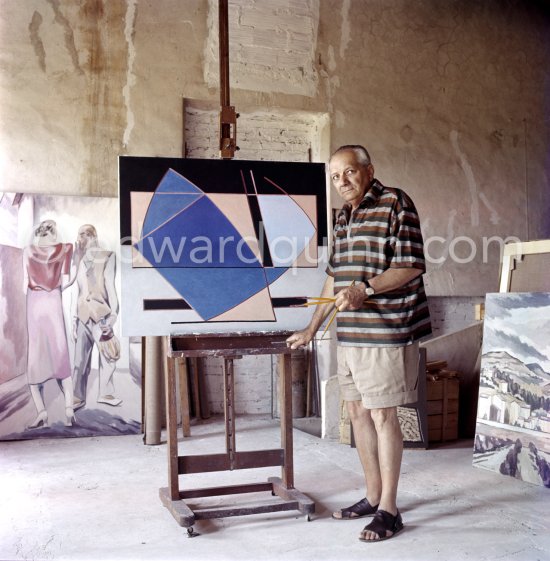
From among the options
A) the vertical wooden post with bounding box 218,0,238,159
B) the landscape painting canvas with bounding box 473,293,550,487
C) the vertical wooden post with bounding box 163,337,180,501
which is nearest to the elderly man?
the vertical wooden post with bounding box 218,0,238,159

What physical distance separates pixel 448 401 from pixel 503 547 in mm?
2003

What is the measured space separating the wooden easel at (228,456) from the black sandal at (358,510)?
14 centimetres

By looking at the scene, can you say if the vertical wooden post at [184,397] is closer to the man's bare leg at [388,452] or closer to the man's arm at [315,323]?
the man's arm at [315,323]

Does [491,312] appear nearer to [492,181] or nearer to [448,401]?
[448,401]

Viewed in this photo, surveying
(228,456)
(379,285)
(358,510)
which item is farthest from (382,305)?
(228,456)

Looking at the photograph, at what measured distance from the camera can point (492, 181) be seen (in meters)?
5.55

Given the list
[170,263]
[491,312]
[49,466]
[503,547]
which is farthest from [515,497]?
[49,466]

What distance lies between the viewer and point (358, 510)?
2783 millimetres

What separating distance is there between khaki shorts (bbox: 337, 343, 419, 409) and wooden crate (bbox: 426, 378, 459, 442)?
1.83 meters

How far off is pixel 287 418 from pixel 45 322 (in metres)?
2.25

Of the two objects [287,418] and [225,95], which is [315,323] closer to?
[287,418]

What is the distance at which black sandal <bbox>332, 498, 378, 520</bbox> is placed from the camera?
9.10 ft

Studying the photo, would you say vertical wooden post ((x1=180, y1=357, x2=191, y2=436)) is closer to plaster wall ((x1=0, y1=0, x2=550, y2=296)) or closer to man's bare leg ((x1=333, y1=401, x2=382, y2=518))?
plaster wall ((x1=0, y1=0, x2=550, y2=296))

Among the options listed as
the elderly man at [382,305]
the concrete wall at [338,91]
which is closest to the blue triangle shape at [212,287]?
the elderly man at [382,305]
